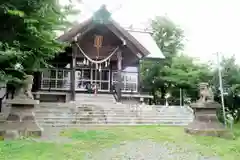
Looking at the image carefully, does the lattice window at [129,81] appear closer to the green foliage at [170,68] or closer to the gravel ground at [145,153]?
the green foliage at [170,68]

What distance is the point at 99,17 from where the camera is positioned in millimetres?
16500

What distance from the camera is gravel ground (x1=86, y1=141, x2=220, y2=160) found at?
629cm

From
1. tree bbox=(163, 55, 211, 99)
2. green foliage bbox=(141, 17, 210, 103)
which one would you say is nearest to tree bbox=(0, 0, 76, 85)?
tree bbox=(163, 55, 211, 99)

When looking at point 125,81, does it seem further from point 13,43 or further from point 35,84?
point 13,43

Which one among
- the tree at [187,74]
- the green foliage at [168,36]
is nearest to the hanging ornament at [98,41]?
the tree at [187,74]

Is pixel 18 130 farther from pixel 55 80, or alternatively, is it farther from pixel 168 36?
pixel 168 36

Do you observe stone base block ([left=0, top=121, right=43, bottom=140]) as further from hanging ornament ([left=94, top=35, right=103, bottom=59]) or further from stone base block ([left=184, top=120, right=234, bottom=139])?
hanging ornament ([left=94, top=35, right=103, bottom=59])

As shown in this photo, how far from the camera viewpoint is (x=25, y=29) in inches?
340

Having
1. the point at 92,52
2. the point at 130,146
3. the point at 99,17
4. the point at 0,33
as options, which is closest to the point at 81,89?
the point at 92,52

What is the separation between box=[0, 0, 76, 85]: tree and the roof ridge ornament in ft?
21.4

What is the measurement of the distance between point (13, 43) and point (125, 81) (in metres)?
11.7

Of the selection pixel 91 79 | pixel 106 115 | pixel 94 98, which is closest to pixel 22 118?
pixel 106 115

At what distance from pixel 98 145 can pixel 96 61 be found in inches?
394

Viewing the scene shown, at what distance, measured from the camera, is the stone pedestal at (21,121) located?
8.20 metres
